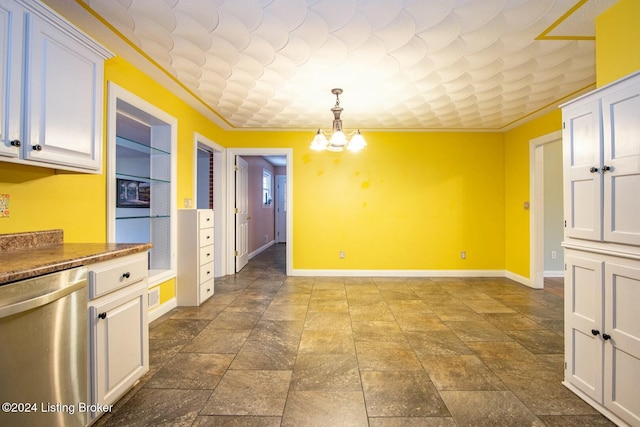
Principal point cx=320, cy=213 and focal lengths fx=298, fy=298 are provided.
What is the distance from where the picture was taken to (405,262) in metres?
4.96

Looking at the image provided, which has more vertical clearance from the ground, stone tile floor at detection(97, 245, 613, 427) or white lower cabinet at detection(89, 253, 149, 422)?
white lower cabinet at detection(89, 253, 149, 422)

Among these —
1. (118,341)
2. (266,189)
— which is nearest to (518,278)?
(118,341)

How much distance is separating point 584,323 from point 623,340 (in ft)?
0.77

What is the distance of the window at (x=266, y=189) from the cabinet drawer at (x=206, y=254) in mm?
4171

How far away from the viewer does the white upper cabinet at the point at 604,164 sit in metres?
1.47

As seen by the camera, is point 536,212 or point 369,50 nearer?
point 369,50

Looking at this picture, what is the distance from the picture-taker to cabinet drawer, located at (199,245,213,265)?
355 centimetres

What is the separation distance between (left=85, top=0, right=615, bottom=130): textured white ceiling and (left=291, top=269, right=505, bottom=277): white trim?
2.53 m

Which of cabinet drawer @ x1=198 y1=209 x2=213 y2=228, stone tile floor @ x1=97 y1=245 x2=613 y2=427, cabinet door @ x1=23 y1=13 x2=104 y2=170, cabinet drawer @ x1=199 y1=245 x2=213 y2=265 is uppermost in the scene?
cabinet door @ x1=23 y1=13 x2=104 y2=170

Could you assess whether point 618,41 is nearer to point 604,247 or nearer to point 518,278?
point 604,247

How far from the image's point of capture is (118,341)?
1.63m

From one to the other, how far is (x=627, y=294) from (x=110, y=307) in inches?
105

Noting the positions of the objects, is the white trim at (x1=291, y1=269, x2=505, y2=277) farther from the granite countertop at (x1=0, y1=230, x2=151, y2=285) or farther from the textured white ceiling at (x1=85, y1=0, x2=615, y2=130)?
the granite countertop at (x1=0, y1=230, x2=151, y2=285)

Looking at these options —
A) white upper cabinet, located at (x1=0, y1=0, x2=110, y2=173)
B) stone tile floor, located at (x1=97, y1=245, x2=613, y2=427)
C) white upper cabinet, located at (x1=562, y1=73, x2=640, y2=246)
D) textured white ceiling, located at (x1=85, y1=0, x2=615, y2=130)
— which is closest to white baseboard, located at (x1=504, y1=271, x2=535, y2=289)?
stone tile floor, located at (x1=97, y1=245, x2=613, y2=427)
